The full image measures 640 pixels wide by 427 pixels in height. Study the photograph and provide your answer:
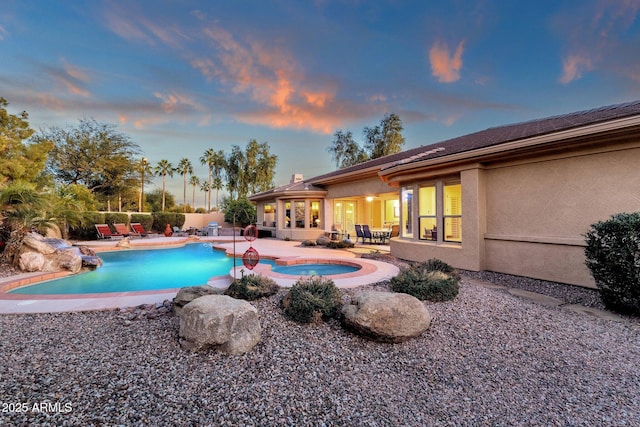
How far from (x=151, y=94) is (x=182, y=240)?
29.2 ft

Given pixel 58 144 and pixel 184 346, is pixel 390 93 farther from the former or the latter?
pixel 58 144

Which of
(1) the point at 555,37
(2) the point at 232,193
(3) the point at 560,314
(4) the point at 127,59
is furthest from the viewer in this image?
(2) the point at 232,193

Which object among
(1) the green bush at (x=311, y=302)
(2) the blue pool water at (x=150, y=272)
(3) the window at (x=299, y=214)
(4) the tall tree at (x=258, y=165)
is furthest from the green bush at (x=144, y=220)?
(1) the green bush at (x=311, y=302)

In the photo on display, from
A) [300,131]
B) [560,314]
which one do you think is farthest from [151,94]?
[560,314]

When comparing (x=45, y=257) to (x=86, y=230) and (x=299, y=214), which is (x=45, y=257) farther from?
(x=86, y=230)

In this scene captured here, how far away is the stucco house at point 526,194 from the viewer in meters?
6.06

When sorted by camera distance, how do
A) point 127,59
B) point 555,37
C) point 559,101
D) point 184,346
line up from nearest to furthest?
point 184,346
point 555,37
point 127,59
point 559,101

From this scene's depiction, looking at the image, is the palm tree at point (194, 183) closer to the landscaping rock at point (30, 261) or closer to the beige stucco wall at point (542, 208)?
the landscaping rock at point (30, 261)

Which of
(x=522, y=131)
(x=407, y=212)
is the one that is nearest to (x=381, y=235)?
(x=407, y=212)

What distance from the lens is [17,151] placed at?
47.2ft

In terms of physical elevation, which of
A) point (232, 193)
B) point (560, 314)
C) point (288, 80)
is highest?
point (288, 80)

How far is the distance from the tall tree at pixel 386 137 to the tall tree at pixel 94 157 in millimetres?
25519

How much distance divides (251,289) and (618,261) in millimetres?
6144

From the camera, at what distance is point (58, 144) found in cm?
2797
